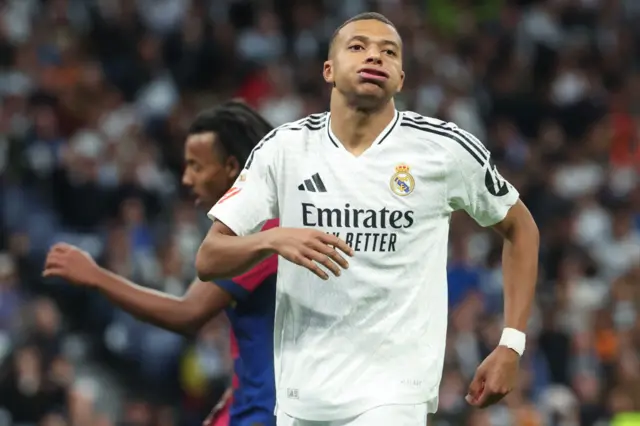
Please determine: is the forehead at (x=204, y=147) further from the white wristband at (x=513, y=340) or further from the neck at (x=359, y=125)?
the white wristband at (x=513, y=340)

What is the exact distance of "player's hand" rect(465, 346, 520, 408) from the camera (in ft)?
15.6

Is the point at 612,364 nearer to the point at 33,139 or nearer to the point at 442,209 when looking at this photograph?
the point at 33,139

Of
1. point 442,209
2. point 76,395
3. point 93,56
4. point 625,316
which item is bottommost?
point 76,395

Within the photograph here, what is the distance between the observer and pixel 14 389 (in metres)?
10.2

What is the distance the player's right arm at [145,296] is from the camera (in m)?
5.46

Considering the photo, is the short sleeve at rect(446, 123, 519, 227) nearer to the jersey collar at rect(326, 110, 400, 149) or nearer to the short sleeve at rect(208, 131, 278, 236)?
the jersey collar at rect(326, 110, 400, 149)

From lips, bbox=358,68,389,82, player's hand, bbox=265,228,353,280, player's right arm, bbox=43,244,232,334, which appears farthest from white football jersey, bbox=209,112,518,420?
player's right arm, bbox=43,244,232,334

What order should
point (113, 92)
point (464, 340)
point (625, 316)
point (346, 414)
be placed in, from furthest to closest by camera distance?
1. point (113, 92)
2. point (625, 316)
3. point (464, 340)
4. point (346, 414)

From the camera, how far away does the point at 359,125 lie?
4879 mm

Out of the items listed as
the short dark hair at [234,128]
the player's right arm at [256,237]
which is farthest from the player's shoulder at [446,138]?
the short dark hair at [234,128]

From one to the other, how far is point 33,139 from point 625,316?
5809mm

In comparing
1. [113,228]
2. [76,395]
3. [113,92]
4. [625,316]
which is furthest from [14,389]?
[625,316]

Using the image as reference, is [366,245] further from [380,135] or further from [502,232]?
[502,232]

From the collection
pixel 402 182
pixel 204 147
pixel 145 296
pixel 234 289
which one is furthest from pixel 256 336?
pixel 402 182
